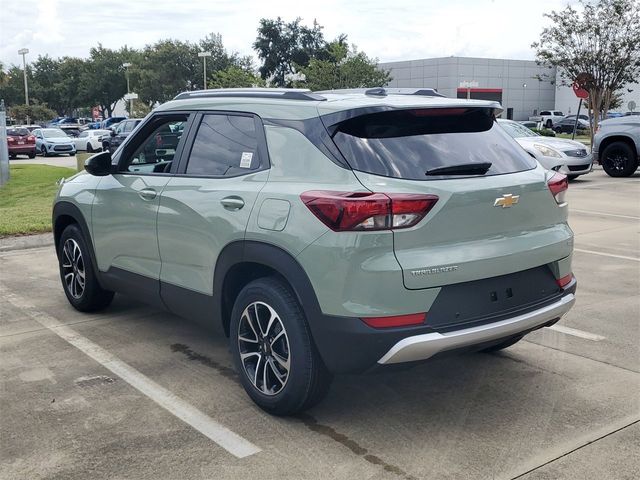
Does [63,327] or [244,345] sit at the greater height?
[244,345]

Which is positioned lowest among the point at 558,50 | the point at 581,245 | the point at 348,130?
the point at 581,245

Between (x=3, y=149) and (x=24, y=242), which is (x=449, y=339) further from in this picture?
(x=3, y=149)

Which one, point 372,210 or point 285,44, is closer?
point 372,210

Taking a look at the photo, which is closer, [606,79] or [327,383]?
[327,383]

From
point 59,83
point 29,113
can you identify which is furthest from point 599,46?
point 59,83

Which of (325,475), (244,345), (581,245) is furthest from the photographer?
(581,245)

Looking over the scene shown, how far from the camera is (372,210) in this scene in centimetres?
343

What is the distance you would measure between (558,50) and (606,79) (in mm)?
2177

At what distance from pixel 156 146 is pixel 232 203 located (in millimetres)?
1393

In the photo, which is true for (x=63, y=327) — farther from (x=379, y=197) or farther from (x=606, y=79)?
(x=606, y=79)

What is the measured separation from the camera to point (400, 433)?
12.5ft

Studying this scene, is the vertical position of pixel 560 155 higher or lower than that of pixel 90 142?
higher

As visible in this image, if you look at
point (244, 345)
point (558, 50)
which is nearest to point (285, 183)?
point (244, 345)

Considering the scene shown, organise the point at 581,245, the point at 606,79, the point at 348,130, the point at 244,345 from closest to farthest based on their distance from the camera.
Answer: the point at 348,130 → the point at 244,345 → the point at 581,245 → the point at 606,79
